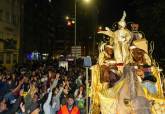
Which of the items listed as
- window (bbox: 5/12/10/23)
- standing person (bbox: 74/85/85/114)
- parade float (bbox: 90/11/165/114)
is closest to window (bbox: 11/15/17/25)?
window (bbox: 5/12/10/23)

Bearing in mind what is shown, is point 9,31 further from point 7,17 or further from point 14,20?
point 14,20

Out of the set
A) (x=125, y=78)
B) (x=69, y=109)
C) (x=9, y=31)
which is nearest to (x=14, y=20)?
(x=9, y=31)

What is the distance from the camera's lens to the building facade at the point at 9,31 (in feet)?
170

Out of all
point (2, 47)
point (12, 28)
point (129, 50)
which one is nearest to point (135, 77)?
point (129, 50)

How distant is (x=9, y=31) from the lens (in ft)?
182

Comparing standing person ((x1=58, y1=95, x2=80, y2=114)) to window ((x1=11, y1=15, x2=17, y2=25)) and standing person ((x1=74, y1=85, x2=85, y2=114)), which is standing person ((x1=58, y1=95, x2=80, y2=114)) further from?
window ((x1=11, y1=15, x2=17, y2=25))

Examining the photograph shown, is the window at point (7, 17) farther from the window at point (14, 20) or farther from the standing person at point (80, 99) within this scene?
the standing person at point (80, 99)

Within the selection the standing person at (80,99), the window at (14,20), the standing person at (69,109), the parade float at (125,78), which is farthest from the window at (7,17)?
the standing person at (69,109)

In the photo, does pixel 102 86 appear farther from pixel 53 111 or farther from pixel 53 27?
pixel 53 27

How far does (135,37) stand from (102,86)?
2.90m

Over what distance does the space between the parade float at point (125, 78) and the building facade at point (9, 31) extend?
38268mm

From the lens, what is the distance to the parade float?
10.1 metres

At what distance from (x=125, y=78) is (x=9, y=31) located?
4648cm

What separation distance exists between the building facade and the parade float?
126 feet
